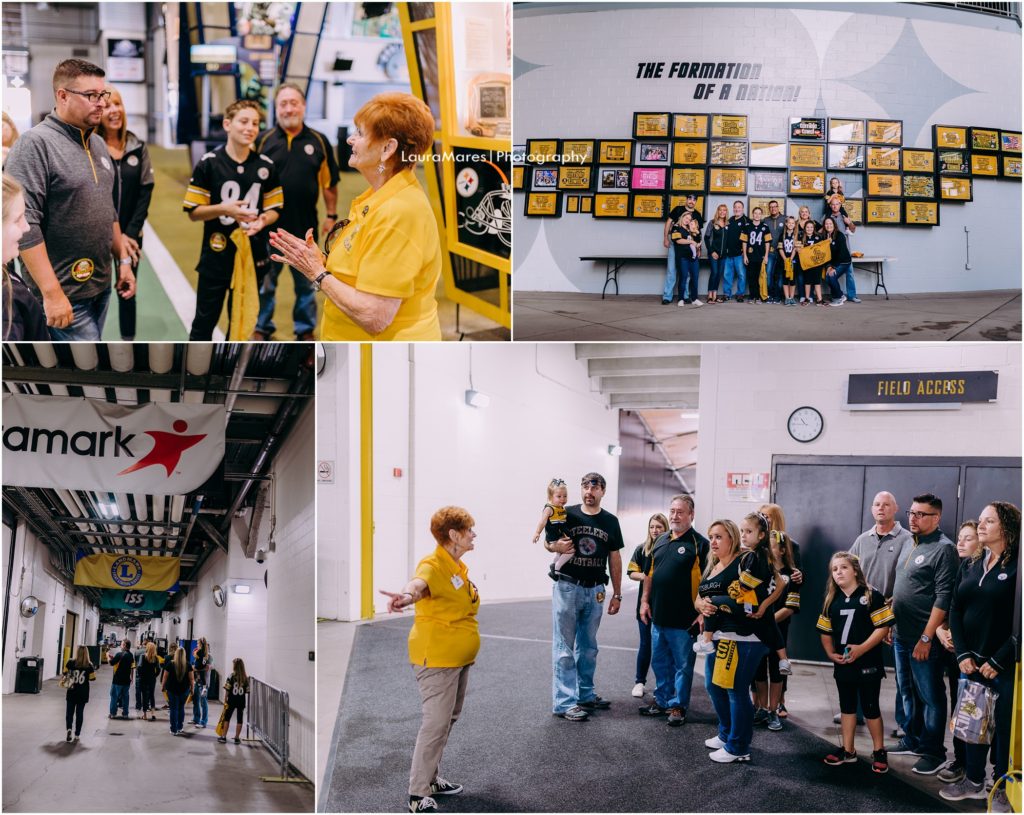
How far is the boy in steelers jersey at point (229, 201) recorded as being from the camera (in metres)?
3.31

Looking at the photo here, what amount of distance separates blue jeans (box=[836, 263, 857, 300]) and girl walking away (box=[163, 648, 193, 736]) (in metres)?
3.03

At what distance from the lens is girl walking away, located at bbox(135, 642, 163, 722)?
11.4 ft

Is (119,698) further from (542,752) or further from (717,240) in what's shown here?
(717,240)

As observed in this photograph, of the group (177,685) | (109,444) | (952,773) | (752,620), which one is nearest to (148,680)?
(177,685)

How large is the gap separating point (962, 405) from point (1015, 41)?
1.46m

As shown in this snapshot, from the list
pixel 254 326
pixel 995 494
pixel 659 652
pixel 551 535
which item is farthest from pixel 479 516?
pixel 995 494

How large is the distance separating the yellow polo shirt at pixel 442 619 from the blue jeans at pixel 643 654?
917mm

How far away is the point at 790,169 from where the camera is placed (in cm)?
346

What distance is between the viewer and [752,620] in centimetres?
334

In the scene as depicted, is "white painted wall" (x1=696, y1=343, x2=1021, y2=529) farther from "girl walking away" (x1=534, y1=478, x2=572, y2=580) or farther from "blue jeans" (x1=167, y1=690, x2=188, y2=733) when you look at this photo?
"blue jeans" (x1=167, y1=690, x2=188, y2=733)

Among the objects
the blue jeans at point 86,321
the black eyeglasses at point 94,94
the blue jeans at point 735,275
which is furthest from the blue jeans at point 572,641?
the black eyeglasses at point 94,94

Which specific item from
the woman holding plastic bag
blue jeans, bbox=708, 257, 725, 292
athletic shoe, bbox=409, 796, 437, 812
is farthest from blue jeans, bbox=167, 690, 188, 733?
the woman holding plastic bag

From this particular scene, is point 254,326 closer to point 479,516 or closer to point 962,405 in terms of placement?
point 479,516

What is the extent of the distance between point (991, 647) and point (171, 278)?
3348 millimetres
